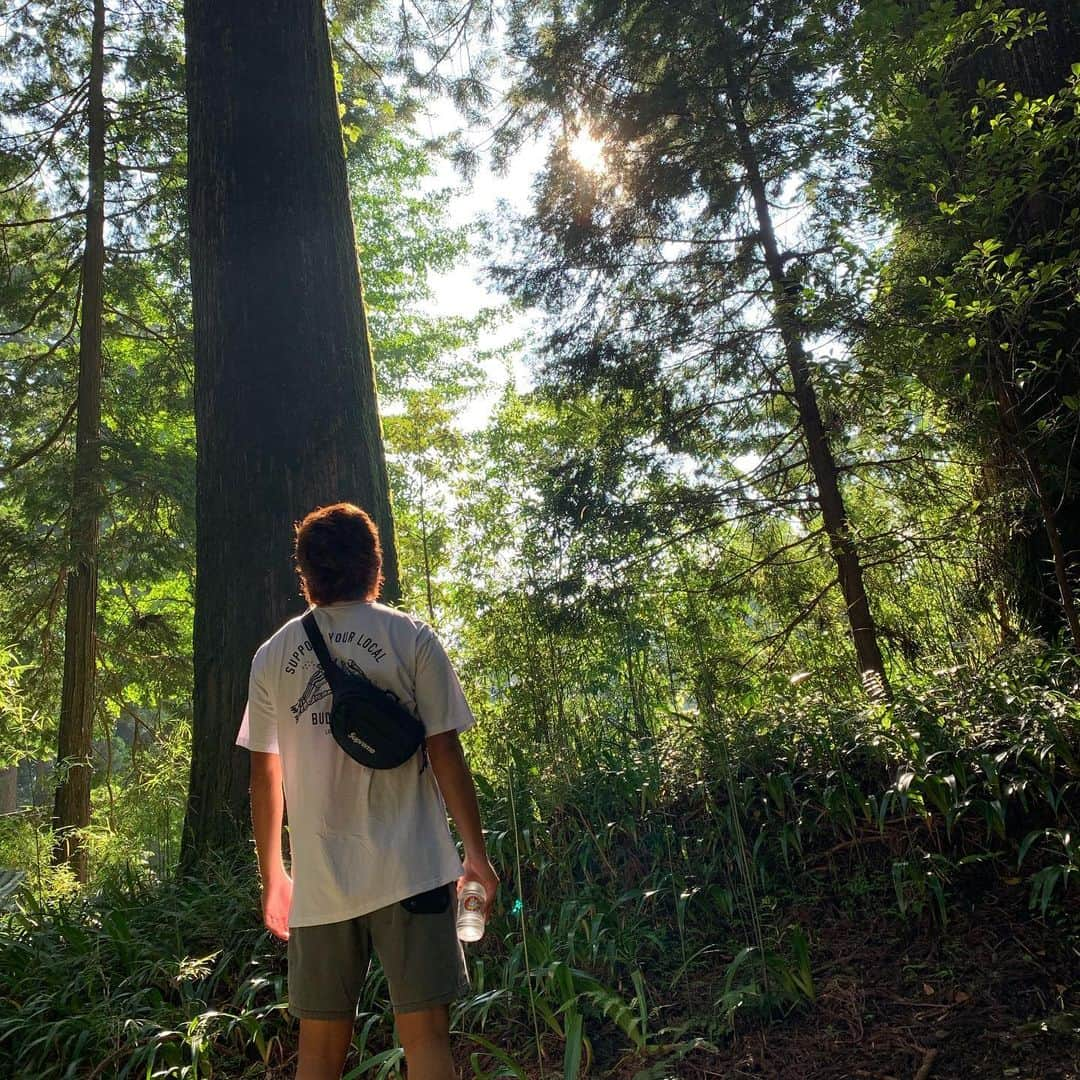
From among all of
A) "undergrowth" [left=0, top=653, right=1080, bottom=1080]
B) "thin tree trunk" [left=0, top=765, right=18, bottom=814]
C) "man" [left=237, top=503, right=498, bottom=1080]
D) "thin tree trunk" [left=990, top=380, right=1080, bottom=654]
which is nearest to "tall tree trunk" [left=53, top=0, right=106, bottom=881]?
"undergrowth" [left=0, top=653, right=1080, bottom=1080]

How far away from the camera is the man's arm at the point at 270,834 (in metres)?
2.36

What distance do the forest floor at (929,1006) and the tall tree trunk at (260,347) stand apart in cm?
260

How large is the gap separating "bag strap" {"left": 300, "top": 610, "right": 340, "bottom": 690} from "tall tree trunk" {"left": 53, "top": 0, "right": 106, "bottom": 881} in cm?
627

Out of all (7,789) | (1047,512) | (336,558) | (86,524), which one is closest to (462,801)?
(336,558)

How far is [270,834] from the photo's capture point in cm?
238

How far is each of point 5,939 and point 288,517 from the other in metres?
2.21

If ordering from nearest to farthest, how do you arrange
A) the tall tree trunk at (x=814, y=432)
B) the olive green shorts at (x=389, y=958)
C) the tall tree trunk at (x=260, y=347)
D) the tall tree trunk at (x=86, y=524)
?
1. the olive green shorts at (x=389, y=958)
2. the tall tree trunk at (x=260, y=347)
3. the tall tree trunk at (x=814, y=432)
4. the tall tree trunk at (x=86, y=524)

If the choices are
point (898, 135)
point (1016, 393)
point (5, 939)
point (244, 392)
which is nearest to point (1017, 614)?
point (1016, 393)

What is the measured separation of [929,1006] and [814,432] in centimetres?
405

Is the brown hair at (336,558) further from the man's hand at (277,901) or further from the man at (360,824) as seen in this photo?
the man's hand at (277,901)

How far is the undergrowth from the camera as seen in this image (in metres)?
2.90

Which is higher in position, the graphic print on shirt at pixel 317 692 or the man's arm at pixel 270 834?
the graphic print on shirt at pixel 317 692

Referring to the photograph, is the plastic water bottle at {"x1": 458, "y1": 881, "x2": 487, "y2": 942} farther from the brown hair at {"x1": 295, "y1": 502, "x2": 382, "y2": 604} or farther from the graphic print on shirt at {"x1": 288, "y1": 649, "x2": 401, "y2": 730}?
the brown hair at {"x1": 295, "y1": 502, "x2": 382, "y2": 604}

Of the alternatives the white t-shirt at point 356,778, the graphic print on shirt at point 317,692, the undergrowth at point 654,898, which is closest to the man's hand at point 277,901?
the white t-shirt at point 356,778
